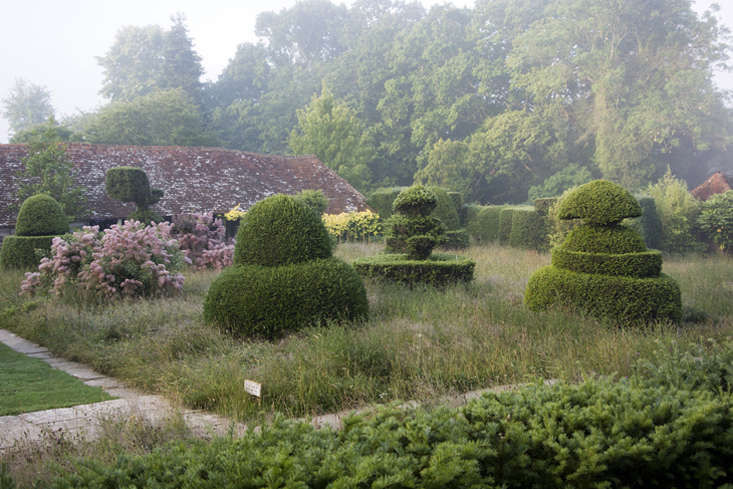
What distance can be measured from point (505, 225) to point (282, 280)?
15551mm

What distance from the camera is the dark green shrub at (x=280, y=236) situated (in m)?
7.45

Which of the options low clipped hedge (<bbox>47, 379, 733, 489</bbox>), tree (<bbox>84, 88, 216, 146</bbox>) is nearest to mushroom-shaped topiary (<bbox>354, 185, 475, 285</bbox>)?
low clipped hedge (<bbox>47, 379, 733, 489</bbox>)

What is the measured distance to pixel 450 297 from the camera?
886cm

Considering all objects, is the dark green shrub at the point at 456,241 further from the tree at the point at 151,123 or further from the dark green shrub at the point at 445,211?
the tree at the point at 151,123

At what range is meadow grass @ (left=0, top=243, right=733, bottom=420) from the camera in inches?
200

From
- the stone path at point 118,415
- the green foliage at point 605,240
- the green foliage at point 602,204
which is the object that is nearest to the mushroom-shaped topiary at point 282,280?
the stone path at point 118,415

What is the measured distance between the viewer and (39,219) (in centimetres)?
1384

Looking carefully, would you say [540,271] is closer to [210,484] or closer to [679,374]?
[679,374]

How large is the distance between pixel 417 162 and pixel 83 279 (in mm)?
25681

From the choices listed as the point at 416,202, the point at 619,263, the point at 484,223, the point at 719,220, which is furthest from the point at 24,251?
the point at 719,220

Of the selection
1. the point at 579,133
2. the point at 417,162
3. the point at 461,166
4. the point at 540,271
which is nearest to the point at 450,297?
the point at 540,271

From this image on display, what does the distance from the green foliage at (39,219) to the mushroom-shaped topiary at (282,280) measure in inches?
348

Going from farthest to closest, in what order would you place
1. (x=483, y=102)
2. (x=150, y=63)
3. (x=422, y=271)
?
(x=150, y=63) → (x=483, y=102) → (x=422, y=271)

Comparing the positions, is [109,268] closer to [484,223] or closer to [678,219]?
[484,223]
